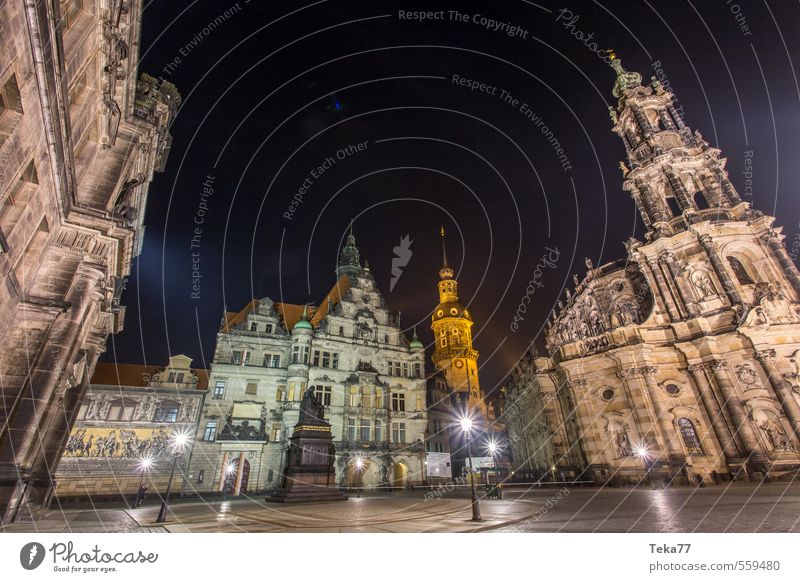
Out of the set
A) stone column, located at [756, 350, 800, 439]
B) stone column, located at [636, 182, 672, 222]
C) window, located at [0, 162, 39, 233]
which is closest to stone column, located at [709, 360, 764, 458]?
stone column, located at [756, 350, 800, 439]

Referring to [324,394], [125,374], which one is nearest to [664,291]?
[324,394]

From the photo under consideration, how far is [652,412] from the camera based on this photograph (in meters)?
23.5

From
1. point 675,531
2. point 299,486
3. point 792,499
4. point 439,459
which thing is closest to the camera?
point 675,531

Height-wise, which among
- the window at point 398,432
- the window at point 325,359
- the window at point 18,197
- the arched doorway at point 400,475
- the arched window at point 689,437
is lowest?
the arched doorway at point 400,475

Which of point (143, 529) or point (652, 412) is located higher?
point (652, 412)

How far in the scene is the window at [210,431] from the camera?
26.7m

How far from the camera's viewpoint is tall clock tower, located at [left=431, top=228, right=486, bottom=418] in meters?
56.2

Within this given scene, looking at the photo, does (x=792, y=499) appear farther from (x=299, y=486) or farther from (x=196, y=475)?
(x=196, y=475)

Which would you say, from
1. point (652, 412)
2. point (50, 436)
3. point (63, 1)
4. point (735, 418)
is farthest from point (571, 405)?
point (63, 1)

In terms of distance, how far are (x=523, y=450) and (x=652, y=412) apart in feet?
84.3

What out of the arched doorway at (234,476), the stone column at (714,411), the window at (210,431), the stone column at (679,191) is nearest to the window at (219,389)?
the window at (210,431)

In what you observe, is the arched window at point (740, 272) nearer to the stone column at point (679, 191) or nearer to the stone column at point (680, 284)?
the stone column at point (680, 284)

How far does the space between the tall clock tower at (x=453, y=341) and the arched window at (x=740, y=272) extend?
113 ft

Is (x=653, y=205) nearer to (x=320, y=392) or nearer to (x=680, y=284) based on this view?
(x=680, y=284)
